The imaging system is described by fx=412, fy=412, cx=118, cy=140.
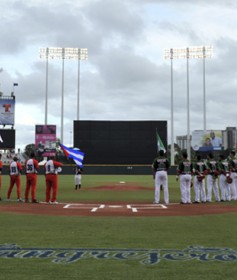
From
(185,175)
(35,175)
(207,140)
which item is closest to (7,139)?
(207,140)

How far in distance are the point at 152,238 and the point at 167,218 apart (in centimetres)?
352

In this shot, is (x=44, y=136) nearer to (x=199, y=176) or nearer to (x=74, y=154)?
(x=74, y=154)

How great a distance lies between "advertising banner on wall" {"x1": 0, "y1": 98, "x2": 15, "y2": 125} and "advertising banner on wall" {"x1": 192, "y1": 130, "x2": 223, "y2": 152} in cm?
3480

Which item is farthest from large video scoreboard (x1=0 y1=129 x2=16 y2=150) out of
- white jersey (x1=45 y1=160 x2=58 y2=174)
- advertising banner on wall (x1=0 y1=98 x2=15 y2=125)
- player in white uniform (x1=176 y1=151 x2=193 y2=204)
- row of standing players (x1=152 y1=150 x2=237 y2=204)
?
player in white uniform (x1=176 y1=151 x2=193 y2=204)

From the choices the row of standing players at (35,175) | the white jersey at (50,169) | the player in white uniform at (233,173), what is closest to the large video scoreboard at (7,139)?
the row of standing players at (35,175)

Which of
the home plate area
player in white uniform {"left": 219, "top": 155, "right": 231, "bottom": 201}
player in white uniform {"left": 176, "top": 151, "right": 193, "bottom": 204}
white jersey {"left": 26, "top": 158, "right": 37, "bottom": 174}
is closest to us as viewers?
the home plate area

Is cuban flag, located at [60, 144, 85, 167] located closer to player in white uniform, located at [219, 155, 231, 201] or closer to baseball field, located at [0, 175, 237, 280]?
player in white uniform, located at [219, 155, 231, 201]

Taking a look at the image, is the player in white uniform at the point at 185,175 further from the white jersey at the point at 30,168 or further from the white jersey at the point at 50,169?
the white jersey at the point at 30,168

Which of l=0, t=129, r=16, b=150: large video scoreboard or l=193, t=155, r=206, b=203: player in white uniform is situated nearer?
l=193, t=155, r=206, b=203: player in white uniform

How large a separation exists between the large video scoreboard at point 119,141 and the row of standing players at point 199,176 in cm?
4218

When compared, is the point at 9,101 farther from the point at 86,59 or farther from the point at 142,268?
the point at 142,268

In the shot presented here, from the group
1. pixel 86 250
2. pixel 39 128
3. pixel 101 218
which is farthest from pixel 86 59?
pixel 86 250

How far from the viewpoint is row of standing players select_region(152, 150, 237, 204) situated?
53.0ft

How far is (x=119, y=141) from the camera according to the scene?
202 feet
